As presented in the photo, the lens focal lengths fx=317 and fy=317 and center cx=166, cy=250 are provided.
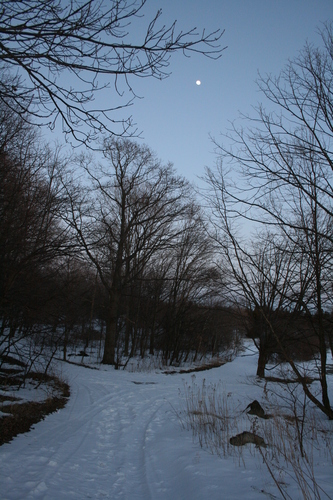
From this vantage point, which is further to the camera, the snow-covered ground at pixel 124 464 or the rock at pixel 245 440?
the rock at pixel 245 440

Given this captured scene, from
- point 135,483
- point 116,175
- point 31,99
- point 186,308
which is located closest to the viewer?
point 31,99

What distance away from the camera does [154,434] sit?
5.71m

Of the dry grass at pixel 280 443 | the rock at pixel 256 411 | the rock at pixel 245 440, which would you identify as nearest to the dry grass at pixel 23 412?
the dry grass at pixel 280 443

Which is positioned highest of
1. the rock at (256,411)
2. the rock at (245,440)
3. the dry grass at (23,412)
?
the rock at (245,440)

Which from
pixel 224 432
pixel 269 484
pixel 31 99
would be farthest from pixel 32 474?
pixel 31 99

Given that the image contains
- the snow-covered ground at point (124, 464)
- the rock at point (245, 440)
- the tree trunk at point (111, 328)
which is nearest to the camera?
the snow-covered ground at point (124, 464)

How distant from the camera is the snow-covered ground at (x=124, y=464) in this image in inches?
128

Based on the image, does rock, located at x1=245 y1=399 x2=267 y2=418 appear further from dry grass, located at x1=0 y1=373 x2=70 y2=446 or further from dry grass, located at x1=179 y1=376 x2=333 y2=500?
dry grass, located at x1=0 y1=373 x2=70 y2=446

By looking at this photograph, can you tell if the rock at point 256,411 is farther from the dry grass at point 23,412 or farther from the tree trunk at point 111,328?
the tree trunk at point 111,328

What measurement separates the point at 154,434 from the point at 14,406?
268 cm

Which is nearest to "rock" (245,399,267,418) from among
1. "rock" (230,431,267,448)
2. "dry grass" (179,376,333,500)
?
"dry grass" (179,376,333,500)

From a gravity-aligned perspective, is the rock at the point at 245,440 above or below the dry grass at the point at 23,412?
above

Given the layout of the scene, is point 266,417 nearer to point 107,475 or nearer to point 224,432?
point 224,432

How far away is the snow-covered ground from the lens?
3262mm
